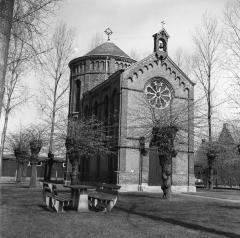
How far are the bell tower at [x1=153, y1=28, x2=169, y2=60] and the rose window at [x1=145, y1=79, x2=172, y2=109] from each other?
2254mm

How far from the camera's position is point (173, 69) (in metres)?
29.8

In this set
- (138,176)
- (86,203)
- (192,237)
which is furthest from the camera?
(138,176)

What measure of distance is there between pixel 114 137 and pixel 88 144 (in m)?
3.33

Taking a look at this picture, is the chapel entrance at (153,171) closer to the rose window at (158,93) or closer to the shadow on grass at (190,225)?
the rose window at (158,93)

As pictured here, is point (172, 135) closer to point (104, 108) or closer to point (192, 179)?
point (192, 179)

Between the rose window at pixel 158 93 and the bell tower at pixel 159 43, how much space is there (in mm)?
2254

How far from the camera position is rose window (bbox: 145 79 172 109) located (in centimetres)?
2884

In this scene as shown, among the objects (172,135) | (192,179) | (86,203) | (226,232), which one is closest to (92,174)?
(192,179)

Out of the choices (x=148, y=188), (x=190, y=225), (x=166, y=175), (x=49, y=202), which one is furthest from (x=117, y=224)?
(x=148, y=188)

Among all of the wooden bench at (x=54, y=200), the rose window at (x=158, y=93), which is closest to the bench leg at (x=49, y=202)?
the wooden bench at (x=54, y=200)

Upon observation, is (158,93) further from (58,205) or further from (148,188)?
(58,205)

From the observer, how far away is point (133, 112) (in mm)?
27062

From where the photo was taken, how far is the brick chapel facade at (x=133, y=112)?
1036 inches

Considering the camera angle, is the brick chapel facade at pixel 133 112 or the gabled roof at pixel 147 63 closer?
the brick chapel facade at pixel 133 112
